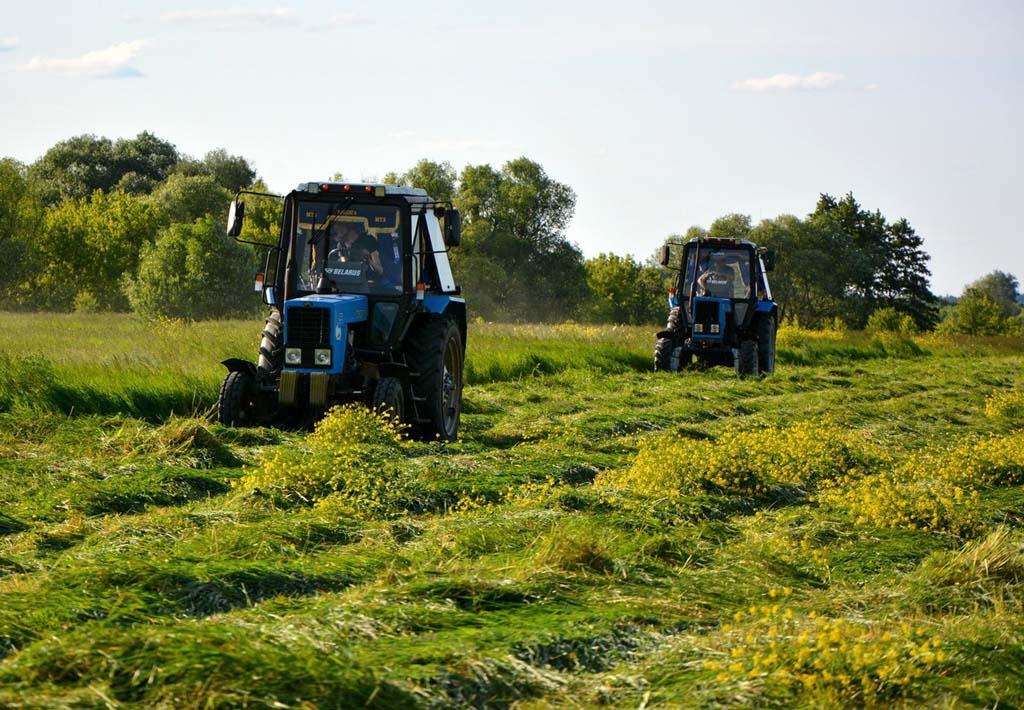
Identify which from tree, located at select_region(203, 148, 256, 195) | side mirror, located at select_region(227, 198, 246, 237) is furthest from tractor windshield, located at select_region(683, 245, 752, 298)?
tree, located at select_region(203, 148, 256, 195)

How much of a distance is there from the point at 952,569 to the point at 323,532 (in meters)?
2.97

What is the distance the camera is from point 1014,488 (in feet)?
28.6

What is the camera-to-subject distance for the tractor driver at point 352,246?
437 inches

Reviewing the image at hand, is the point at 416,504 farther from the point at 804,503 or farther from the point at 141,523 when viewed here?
the point at 804,503

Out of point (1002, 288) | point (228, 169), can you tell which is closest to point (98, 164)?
point (228, 169)

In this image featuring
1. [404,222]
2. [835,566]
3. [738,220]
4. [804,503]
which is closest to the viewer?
[835,566]

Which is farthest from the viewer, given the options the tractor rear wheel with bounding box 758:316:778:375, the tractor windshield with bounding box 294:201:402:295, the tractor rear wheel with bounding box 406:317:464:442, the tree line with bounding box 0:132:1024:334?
the tree line with bounding box 0:132:1024:334

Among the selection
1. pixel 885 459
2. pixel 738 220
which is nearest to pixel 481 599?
pixel 885 459

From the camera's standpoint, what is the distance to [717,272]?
20375 mm

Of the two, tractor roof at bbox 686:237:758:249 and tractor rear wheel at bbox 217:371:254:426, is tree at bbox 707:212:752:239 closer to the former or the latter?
tractor roof at bbox 686:237:758:249

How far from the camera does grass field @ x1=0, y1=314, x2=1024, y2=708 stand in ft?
12.7

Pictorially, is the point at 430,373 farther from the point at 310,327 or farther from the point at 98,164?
the point at 98,164

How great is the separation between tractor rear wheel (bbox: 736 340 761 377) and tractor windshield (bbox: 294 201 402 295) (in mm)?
9551

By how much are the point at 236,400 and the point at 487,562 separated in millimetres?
5451
